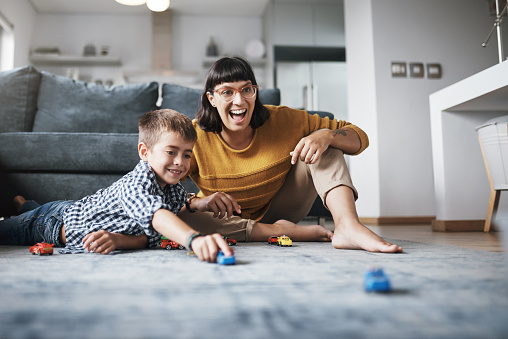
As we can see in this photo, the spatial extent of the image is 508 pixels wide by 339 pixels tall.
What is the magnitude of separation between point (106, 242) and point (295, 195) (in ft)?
2.33

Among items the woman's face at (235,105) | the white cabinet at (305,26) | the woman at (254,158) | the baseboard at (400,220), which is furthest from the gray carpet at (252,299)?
the white cabinet at (305,26)

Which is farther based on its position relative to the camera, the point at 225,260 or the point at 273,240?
the point at 273,240

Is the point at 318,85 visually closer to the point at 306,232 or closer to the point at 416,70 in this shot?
the point at 416,70

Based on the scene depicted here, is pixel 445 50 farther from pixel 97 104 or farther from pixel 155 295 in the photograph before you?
pixel 155 295

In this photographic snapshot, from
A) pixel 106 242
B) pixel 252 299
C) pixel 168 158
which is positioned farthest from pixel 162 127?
pixel 252 299

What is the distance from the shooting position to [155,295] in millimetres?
606

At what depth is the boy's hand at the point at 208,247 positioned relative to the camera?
874 mm

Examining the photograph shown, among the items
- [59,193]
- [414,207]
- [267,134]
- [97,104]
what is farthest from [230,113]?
[414,207]

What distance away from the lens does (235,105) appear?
4.45ft

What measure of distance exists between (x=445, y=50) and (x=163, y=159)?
9.62 feet

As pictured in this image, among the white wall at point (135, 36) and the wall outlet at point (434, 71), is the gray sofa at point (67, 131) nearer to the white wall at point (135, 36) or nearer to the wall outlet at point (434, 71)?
the wall outlet at point (434, 71)

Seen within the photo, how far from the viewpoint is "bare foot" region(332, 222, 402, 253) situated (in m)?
1.07

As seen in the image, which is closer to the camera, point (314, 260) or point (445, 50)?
point (314, 260)

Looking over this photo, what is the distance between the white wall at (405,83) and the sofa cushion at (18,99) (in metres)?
2.39
